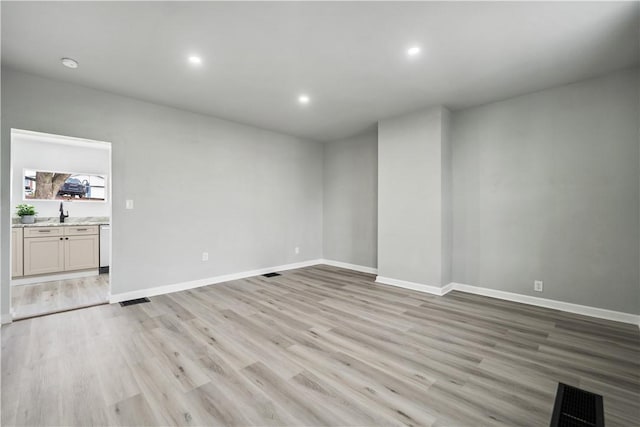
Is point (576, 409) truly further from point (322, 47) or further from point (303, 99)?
point (303, 99)

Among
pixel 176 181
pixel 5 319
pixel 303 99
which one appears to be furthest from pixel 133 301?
pixel 303 99

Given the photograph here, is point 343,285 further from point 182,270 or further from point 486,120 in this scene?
point 486,120

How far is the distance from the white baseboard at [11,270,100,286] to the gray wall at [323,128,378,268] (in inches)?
177

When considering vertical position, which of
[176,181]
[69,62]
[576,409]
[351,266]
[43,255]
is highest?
[69,62]

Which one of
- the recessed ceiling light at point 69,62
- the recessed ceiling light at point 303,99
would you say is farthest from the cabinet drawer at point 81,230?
the recessed ceiling light at point 303,99

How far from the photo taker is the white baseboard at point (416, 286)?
3.88 m

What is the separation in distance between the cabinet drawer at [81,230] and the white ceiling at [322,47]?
2.78 metres

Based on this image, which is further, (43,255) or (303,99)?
(43,255)

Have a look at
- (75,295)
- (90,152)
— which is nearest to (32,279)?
(75,295)

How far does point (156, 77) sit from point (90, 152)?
356 centimetres

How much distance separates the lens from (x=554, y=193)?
334 centimetres

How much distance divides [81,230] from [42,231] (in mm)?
485

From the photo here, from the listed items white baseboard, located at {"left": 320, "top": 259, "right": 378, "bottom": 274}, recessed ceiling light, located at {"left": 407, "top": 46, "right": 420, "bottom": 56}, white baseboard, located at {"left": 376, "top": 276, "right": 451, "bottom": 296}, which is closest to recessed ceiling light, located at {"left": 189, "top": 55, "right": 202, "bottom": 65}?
recessed ceiling light, located at {"left": 407, "top": 46, "right": 420, "bottom": 56}

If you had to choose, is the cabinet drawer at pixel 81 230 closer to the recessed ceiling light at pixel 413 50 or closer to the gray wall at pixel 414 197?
the gray wall at pixel 414 197
